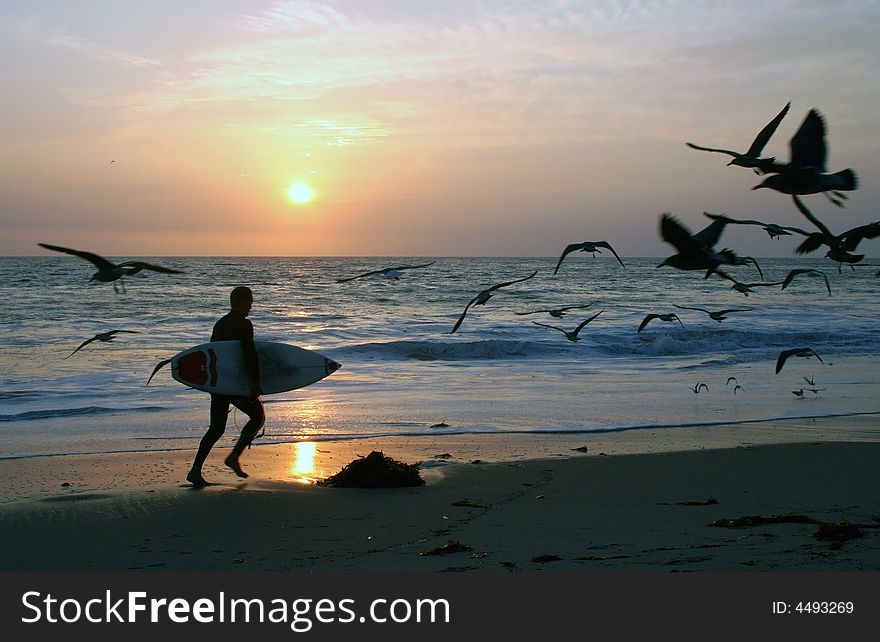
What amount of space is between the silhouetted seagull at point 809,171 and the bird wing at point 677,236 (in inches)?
28.9

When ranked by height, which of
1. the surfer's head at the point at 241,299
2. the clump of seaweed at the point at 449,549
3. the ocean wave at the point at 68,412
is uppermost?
the surfer's head at the point at 241,299

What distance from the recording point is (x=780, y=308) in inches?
1518

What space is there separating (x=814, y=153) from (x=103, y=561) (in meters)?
5.95

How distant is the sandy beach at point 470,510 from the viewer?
6117mm

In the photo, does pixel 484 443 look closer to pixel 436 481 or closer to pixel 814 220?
pixel 436 481

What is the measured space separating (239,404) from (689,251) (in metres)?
4.38

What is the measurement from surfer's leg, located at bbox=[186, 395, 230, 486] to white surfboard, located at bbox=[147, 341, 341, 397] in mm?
108

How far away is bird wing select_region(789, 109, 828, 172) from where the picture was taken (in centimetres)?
700

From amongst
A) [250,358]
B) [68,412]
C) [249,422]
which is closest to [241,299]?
[250,358]

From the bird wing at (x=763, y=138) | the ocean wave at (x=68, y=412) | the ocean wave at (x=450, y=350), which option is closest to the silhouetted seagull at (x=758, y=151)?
the bird wing at (x=763, y=138)

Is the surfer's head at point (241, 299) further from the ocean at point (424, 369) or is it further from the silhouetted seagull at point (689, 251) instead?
the silhouetted seagull at point (689, 251)

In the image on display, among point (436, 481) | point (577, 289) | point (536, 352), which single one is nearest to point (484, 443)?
point (436, 481)

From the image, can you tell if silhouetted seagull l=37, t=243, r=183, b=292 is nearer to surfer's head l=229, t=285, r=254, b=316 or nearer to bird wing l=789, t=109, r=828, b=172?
surfer's head l=229, t=285, r=254, b=316

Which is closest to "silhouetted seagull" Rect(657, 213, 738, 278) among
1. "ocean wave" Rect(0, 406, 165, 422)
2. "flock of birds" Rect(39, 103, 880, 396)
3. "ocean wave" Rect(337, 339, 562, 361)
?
"flock of birds" Rect(39, 103, 880, 396)
